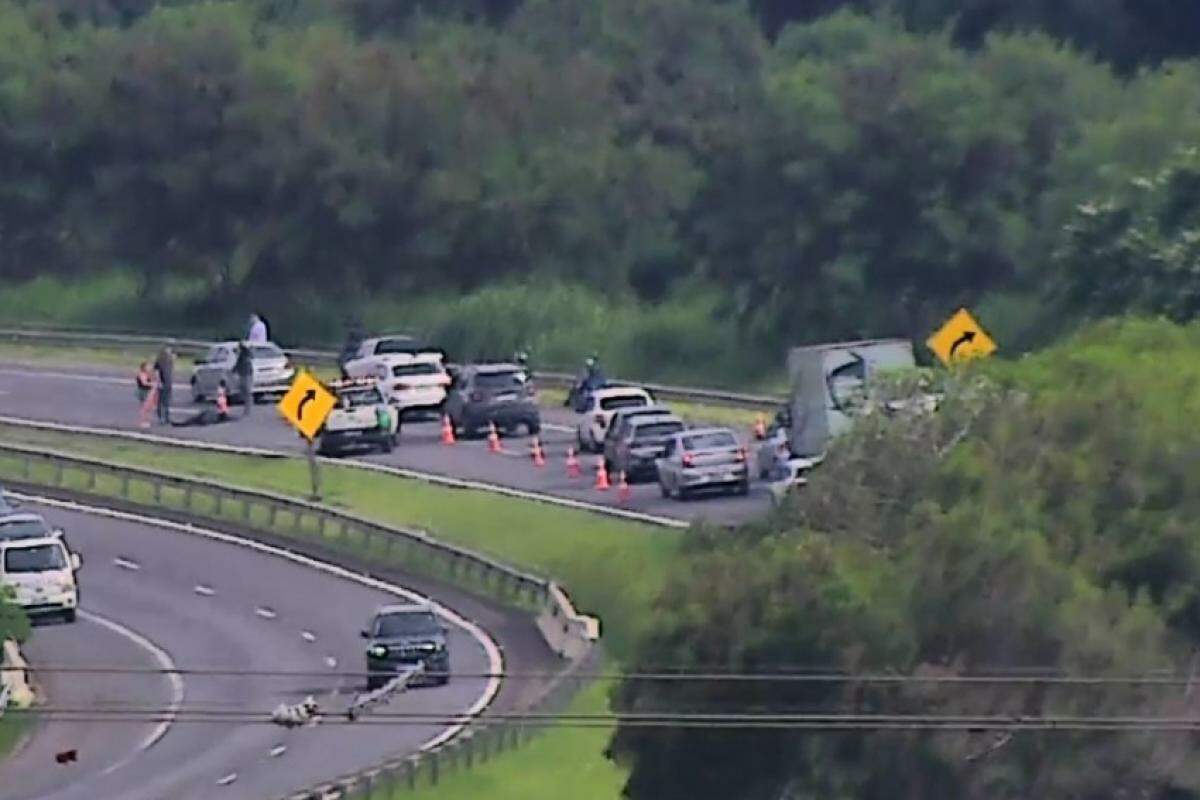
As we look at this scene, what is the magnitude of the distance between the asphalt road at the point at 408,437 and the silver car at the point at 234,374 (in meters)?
0.35

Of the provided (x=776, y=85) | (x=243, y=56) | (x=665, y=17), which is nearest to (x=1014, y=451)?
(x=776, y=85)

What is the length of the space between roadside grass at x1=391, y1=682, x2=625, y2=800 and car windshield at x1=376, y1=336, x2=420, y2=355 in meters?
29.0

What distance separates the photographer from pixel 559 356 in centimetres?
8406

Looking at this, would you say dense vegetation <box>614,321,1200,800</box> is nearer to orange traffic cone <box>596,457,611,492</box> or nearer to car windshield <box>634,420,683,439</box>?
orange traffic cone <box>596,457,611,492</box>

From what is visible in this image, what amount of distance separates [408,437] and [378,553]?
36.9ft

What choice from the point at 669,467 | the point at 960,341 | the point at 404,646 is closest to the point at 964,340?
the point at 960,341

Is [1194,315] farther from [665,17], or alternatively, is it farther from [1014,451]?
[665,17]

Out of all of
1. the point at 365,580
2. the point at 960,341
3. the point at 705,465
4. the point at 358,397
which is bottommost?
the point at 365,580

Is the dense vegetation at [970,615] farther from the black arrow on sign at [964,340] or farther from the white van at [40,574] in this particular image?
the white van at [40,574]

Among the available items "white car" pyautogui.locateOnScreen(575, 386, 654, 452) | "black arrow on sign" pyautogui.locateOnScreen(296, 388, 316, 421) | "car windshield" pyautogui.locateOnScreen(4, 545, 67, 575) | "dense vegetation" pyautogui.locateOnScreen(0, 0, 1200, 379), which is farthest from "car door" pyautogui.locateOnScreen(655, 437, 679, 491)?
"dense vegetation" pyautogui.locateOnScreen(0, 0, 1200, 379)

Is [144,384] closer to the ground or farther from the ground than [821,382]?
closer to the ground

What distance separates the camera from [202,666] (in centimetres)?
5272

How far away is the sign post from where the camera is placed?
63.5m

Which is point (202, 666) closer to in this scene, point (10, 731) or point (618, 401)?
point (10, 731)
